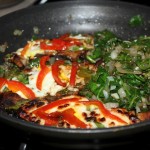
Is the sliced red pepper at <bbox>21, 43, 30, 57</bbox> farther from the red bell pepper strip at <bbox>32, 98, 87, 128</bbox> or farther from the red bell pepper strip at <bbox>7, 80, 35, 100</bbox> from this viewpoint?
the red bell pepper strip at <bbox>32, 98, 87, 128</bbox>

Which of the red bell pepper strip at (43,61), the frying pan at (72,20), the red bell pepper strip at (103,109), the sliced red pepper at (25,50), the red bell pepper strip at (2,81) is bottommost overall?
the red bell pepper strip at (103,109)

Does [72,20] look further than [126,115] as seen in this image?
Yes

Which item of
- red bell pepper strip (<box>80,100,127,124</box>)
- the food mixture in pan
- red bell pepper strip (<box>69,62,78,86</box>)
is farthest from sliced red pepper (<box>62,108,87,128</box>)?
red bell pepper strip (<box>69,62,78,86</box>)

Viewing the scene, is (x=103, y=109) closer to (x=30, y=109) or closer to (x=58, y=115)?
(x=58, y=115)

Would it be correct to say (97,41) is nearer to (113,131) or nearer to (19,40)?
(19,40)

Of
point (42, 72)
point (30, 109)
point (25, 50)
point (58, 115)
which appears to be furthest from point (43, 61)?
point (58, 115)

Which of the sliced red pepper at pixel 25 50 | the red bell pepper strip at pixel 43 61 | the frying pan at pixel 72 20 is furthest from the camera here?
the frying pan at pixel 72 20

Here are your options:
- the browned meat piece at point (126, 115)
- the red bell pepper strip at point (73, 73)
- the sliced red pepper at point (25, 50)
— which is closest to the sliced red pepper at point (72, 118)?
the browned meat piece at point (126, 115)

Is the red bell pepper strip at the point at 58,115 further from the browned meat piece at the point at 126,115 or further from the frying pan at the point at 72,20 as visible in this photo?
the frying pan at the point at 72,20
